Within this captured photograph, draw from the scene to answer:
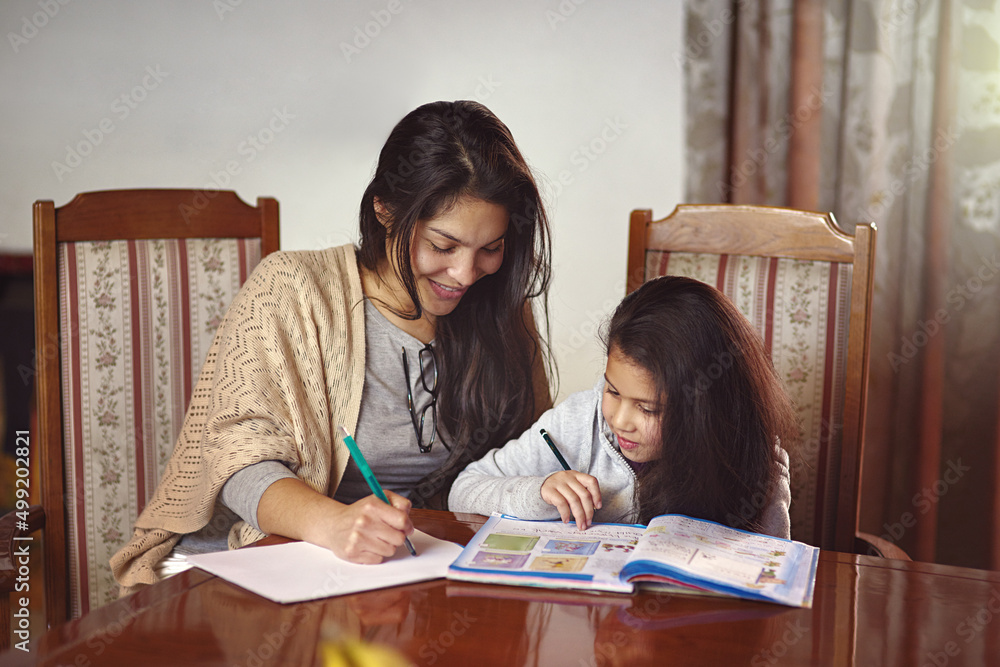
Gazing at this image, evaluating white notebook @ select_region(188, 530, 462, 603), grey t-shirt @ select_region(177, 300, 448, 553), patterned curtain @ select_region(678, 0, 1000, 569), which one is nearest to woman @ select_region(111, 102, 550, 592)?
grey t-shirt @ select_region(177, 300, 448, 553)

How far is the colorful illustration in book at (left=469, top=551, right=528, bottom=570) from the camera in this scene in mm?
930

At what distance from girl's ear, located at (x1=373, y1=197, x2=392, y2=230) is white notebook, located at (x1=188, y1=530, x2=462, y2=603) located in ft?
1.98

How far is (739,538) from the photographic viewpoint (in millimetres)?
1031

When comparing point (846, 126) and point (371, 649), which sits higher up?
point (846, 126)

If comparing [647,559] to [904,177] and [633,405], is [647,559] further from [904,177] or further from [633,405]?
[904,177]

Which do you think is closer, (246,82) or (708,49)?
(708,49)

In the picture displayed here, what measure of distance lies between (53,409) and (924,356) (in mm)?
1899

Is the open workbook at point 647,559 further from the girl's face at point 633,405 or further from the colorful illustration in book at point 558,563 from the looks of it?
the girl's face at point 633,405

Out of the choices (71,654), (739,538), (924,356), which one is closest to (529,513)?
(739,538)

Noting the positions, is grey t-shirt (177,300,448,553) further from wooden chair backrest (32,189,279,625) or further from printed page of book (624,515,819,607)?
printed page of book (624,515,819,607)

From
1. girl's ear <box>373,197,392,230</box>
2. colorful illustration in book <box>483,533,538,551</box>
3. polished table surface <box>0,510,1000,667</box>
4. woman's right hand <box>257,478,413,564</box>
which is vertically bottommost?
polished table surface <box>0,510,1000,667</box>

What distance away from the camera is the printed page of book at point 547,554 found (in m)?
0.89

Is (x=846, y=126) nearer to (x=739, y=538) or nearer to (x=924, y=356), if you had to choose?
(x=924, y=356)

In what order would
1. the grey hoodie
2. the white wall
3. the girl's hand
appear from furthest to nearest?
the white wall
the grey hoodie
the girl's hand
